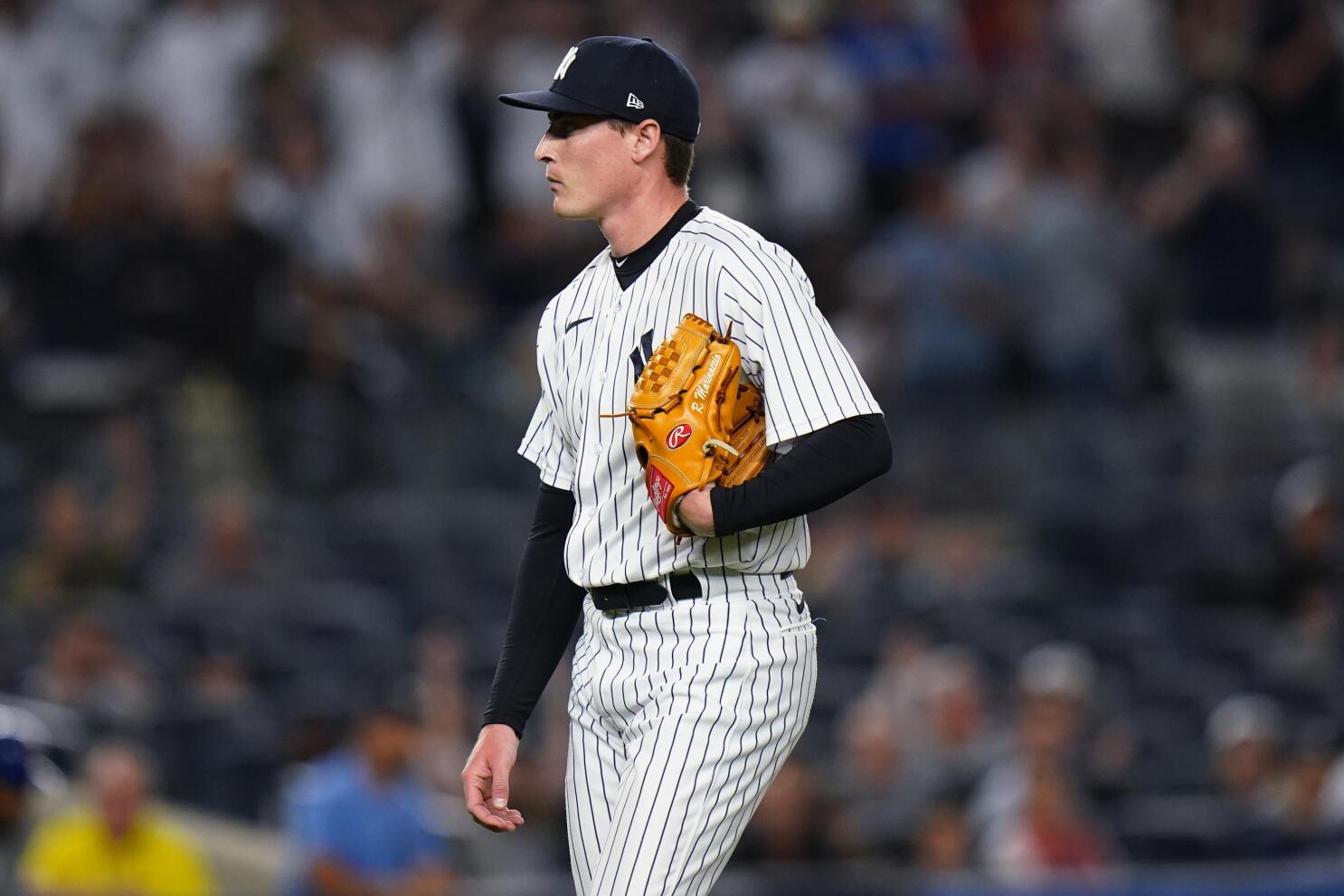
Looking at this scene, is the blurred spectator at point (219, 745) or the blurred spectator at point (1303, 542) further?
the blurred spectator at point (1303, 542)

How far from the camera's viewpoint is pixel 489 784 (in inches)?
117

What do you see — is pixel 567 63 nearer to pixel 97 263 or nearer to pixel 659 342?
pixel 659 342

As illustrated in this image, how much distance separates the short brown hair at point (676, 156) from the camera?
296 cm

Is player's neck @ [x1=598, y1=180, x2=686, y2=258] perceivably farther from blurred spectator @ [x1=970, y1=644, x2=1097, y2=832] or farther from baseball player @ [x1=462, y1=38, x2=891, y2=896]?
blurred spectator @ [x1=970, y1=644, x2=1097, y2=832]

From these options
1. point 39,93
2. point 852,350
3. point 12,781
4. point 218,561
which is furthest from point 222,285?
point 12,781

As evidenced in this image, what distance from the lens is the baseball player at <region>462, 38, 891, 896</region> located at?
9.15ft

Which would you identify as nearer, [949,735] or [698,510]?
[698,510]

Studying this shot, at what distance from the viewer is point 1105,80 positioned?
11555 mm

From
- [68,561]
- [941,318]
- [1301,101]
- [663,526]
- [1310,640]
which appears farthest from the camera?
[1301,101]

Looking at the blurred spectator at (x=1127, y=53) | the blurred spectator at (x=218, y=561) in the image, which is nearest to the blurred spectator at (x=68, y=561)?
the blurred spectator at (x=218, y=561)

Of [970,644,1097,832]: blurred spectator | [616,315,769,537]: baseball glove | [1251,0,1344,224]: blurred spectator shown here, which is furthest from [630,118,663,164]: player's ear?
[1251,0,1344,224]: blurred spectator

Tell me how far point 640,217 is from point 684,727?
681 millimetres

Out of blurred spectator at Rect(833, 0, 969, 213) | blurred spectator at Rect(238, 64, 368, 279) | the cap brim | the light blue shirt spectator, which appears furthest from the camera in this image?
blurred spectator at Rect(833, 0, 969, 213)

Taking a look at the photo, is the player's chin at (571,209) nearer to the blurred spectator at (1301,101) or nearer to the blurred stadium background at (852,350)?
the blurred stadium background at (852,350)
